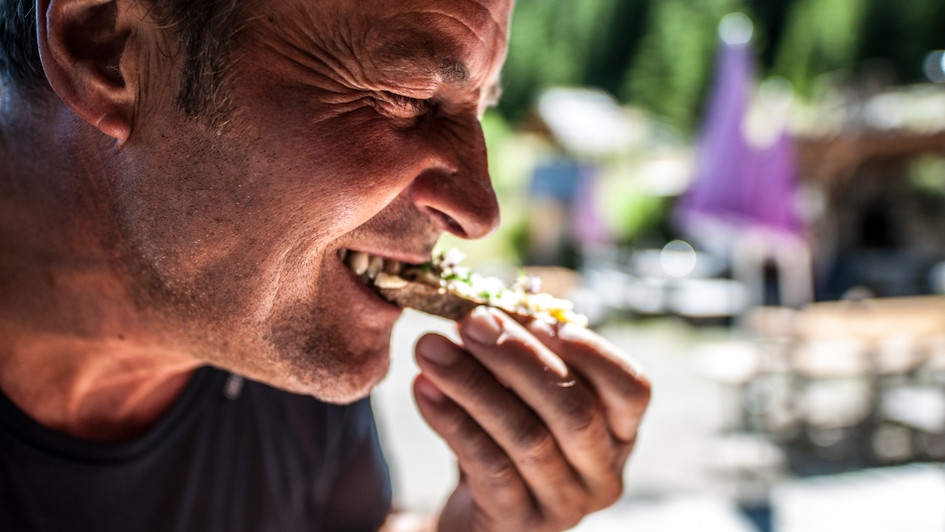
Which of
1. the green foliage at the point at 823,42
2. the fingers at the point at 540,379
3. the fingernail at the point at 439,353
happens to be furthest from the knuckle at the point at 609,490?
the green foliage at the point at 823,42

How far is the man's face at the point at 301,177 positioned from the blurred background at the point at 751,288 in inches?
15.6

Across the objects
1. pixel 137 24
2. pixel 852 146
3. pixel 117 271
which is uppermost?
pixel 852 146

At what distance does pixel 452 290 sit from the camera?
193cm

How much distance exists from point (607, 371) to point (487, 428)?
30 centimetres

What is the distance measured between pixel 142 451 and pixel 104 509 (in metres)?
0.15

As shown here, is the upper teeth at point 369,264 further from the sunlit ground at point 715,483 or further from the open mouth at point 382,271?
the sunlit ground at point 715,483

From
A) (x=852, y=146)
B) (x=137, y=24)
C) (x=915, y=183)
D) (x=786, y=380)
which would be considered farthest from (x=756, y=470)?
(x=915, y=183)

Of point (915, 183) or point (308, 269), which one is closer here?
point (308, 269)

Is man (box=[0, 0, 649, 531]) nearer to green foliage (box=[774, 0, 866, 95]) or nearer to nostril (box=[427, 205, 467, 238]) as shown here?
nostril (box=[427, 205, 467, 238])

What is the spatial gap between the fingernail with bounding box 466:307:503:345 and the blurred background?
48 cm

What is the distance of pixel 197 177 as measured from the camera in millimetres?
1389

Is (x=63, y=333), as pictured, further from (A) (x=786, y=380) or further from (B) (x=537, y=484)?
(A) (x=786, y=380)

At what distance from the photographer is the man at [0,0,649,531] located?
1.37m

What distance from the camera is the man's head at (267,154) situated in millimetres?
1360
